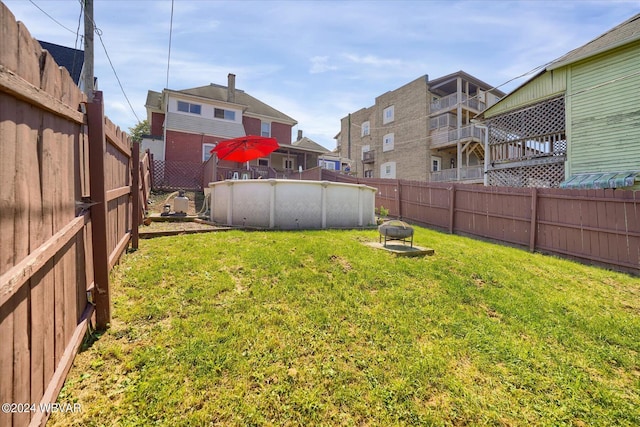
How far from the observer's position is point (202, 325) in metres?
2.86

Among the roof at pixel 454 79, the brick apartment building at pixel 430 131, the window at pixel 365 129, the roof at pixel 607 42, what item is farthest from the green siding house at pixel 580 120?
the window at pixel 365 129

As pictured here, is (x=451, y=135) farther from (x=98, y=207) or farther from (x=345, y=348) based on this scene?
(x=98, y=207)

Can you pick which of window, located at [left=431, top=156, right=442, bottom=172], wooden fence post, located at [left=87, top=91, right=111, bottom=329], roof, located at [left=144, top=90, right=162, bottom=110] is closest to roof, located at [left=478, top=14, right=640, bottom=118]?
window, located at [left=431, top=156, right=442, bottom=172]

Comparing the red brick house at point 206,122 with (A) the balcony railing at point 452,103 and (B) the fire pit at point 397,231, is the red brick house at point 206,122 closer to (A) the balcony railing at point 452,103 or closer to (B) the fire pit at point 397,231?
(A) the balcony railing at point 452,103

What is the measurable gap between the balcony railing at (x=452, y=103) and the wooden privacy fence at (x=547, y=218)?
15.1 metres

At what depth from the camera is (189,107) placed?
2023 centimetres

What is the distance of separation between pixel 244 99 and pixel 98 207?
2423cm

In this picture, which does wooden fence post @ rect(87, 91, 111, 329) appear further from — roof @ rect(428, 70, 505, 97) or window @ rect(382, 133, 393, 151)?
window @ rect(382, 133, 393, 151)

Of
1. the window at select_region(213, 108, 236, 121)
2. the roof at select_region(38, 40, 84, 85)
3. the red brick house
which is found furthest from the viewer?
the window at select_region(213, 108, 236, 121)

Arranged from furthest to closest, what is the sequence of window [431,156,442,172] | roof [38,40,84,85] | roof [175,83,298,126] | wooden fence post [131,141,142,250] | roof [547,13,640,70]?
window [431,156,442,172] < roof [175,83,298,126] < roof [38,40,84,85] < roof [547,13,640,70] < wooden fence post [131,141,142,250]

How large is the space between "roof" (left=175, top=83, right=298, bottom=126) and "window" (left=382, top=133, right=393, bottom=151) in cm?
921

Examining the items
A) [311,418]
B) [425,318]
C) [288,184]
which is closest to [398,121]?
[288,184]

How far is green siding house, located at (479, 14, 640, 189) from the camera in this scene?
10039 millimetres

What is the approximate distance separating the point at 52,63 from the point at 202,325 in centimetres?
236
